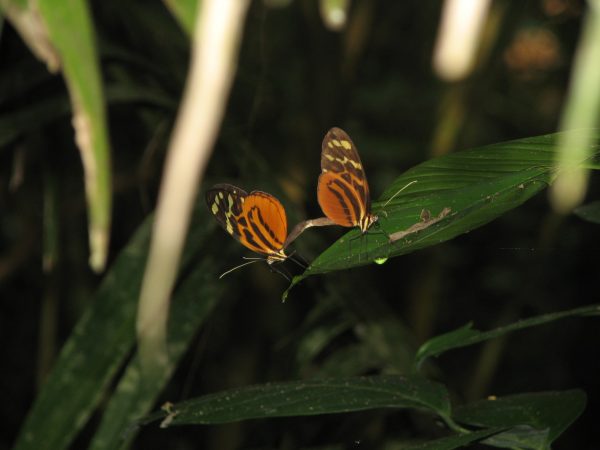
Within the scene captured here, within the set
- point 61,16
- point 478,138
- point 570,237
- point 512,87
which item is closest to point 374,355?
point 61,16

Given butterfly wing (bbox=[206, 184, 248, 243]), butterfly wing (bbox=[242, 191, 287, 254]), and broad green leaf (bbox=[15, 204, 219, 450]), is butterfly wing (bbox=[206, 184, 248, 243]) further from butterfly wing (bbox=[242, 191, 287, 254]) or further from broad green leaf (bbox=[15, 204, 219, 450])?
broad green leaf (bbox=[15, 204, 219, 450])

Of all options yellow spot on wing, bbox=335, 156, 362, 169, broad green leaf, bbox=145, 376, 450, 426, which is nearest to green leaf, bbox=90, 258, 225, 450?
broad green leaf, bbox=145, 376, 450, 426

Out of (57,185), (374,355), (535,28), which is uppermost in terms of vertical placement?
(535,28)

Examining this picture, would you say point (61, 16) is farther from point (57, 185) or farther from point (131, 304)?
point (57, 185)

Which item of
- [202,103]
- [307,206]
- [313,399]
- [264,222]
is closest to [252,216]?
[264,222]

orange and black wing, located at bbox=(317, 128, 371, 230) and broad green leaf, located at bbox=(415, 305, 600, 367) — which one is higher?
orange and black wing, located at bbox=(317, 128, 371, 230)
